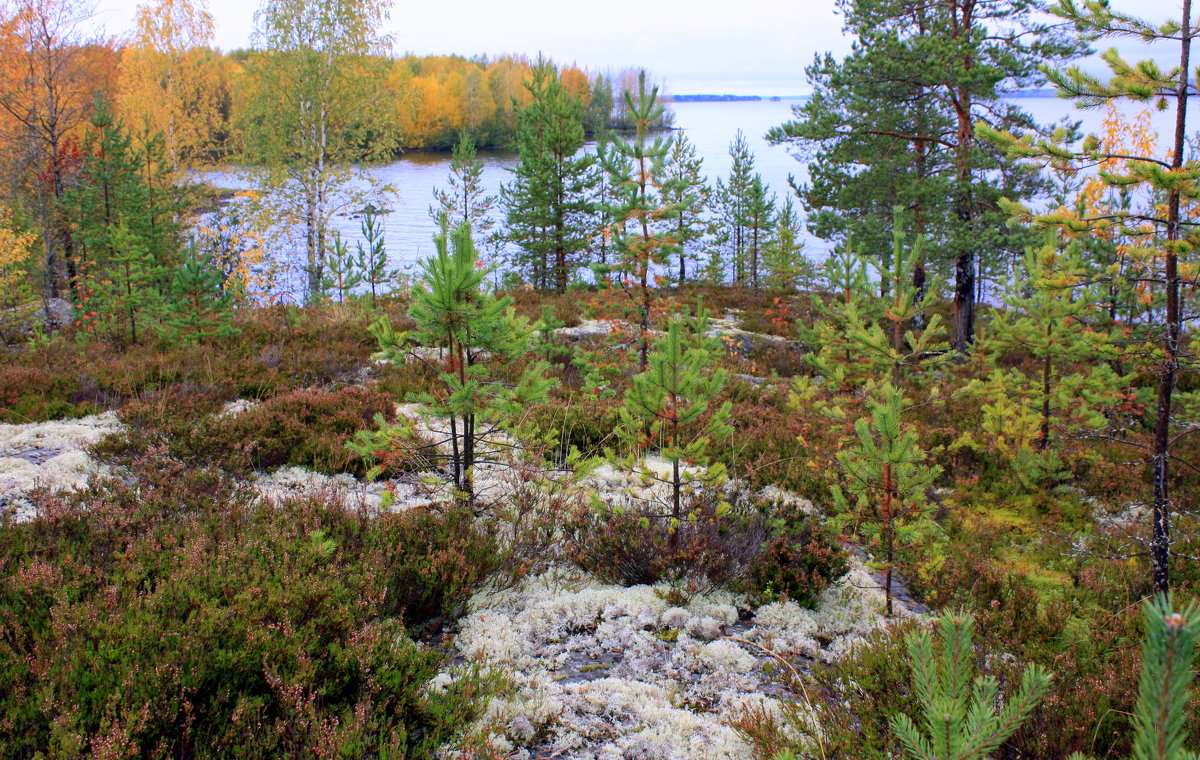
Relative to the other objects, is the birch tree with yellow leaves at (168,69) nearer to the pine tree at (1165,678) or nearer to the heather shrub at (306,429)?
the heather shrub at (306,429)

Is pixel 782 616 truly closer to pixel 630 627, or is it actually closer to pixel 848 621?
pixel 848 621

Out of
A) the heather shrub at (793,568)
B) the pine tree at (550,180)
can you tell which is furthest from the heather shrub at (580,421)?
the pine tree at (550,180)

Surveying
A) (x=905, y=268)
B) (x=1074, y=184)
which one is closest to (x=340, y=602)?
(x=905, y=268)

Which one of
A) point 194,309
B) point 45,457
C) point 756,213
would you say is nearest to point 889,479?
point 45,457

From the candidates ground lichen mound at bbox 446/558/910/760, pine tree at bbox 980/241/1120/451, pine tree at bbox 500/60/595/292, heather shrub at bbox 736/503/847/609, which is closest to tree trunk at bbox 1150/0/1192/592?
ground lichen mound at bbox 446/558/910/760

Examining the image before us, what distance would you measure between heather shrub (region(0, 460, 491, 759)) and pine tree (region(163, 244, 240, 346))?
5.93 m

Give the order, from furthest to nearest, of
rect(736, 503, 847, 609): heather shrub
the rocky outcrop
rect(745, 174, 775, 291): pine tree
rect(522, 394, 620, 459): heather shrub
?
rect(745, 174, 775, 291): pine tree, the rocky outcrop, rect(522, 394, 620, 459): heather shrub, rect(736, 503, 847, 609): heather shrub

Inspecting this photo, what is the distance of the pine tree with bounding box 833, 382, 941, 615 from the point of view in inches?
157

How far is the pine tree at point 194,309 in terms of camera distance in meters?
9.26

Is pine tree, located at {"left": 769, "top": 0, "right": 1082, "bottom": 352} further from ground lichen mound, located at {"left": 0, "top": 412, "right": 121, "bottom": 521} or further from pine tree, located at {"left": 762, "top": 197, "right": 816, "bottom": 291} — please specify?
ground lichen mound, located at {"left": 0, "top": 412, "right": 121, "bottom": 521}

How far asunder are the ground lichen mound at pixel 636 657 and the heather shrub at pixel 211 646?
0.33 metres

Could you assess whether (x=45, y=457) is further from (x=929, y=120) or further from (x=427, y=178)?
(x=427, y=178)

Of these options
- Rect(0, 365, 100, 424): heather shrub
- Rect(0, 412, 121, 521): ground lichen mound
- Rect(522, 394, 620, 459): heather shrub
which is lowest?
Rect(522, 394, 620, 459): heather shrub

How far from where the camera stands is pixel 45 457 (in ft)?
18.5
